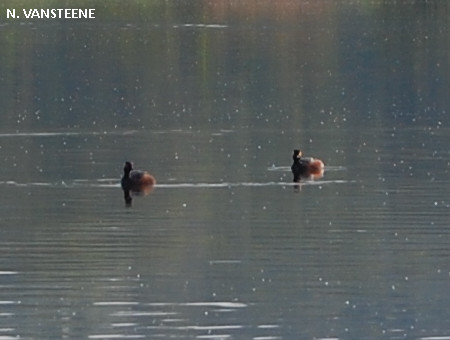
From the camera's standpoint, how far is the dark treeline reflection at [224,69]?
47375mm

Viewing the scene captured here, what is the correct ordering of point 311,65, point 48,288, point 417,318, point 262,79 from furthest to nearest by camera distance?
point 311,65 < point 262,79 < point 48,288 < point 417,318

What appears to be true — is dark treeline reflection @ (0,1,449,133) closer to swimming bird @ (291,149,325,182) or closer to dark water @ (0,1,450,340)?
dark water @ (0,1,450,340)

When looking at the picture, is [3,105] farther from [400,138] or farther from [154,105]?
[400,138]

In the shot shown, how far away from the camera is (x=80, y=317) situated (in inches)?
835

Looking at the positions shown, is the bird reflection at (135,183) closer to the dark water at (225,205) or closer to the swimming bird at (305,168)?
the dark water at (225,205)

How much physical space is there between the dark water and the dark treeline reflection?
0.16 meters

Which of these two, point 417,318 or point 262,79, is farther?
point 262,79

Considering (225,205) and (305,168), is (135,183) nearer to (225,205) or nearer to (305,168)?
(225,205)

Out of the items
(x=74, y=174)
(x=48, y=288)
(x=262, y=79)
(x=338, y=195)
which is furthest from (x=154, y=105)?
(x=48, y=288)

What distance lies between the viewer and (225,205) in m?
29.7

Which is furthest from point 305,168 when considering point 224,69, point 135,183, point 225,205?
point 224,69

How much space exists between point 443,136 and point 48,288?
1886 cm

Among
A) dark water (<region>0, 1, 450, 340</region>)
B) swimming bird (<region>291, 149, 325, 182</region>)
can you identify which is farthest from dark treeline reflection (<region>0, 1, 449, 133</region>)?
swimming bird (<region>291, 149, 325, 182</region>)

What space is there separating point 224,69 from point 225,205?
36996 millimetres
